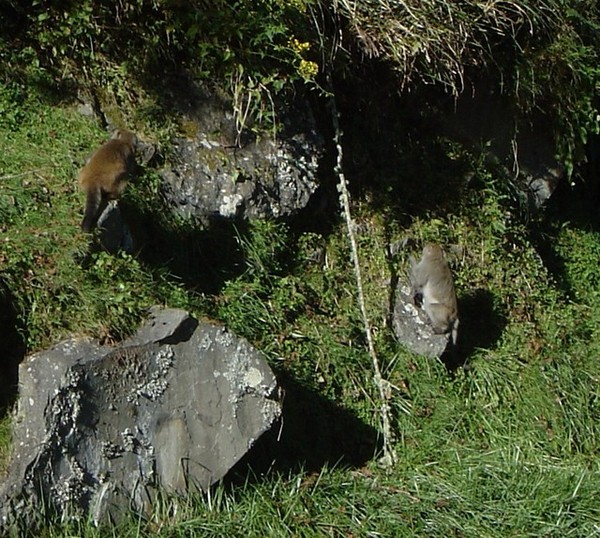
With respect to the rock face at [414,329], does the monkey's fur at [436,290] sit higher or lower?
higher

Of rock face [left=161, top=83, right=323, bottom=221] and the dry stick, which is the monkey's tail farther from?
the dry stick

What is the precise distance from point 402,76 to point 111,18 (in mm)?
2322

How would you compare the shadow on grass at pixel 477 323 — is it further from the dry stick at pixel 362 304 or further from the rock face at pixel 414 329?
the dry stick at pixel 362 304

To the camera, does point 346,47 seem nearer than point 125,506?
No

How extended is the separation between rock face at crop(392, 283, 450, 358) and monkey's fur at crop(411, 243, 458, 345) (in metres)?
0.05

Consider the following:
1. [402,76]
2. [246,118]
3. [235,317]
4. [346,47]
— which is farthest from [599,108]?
[235,317]

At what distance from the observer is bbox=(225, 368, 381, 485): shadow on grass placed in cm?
662

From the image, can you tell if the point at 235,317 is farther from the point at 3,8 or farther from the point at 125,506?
the point at 3,8

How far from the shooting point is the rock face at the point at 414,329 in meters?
7.88

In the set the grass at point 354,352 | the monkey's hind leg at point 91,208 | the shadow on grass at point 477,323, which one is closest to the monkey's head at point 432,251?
the grass at point 354,352

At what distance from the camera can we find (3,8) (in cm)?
818

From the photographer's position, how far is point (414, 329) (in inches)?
316

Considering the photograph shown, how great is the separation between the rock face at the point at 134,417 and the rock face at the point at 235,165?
1.67 meters

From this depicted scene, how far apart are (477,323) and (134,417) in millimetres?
3460
